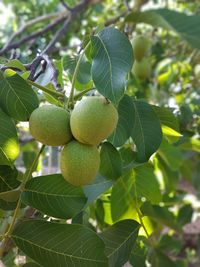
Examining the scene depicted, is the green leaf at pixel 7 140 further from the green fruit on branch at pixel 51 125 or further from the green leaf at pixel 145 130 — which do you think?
the green leaf at pixel 145 130

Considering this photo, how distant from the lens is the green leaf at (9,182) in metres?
1.00

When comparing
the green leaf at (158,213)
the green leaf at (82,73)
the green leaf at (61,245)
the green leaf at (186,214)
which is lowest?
the green leaf at (186,214)

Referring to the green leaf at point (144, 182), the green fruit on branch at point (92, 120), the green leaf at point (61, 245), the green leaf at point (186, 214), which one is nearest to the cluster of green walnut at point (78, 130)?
the green fruit on branch at point (92, 120)

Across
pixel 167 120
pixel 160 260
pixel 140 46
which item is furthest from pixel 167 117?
pixel 140 46

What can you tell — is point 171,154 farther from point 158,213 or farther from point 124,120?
Answer: point 124,120

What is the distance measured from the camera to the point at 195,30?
0.80 m

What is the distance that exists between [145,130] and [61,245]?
1.03 feet

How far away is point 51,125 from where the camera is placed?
901mm

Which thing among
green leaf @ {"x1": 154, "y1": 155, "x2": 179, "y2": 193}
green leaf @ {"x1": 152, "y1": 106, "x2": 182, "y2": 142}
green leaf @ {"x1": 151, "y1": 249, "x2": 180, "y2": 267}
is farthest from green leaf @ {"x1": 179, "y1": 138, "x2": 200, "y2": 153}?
green leaf @ {"x1": 152, "y1": 106, "x2": 182, "y2": 142}

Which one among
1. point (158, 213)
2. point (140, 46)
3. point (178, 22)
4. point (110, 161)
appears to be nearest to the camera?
point (178, 22)

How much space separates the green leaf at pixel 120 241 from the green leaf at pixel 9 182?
0.89 ft

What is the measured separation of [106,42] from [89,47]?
108 millimetres

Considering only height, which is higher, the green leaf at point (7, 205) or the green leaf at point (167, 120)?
the green leaf at point (167, 120)

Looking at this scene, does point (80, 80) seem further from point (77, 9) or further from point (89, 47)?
point (77, 9)
